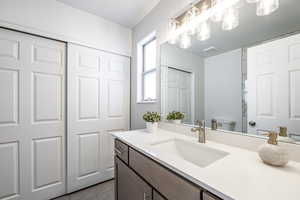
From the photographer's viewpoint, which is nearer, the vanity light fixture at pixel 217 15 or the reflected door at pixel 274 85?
the reflected door at pixel 274 85

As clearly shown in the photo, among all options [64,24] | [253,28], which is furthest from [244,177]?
[64,24]

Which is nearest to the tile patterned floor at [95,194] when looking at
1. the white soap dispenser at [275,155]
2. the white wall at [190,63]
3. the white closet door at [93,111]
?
the white closet door at [93,111]

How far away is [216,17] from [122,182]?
5.19 ft

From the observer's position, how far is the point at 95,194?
1.70 meters

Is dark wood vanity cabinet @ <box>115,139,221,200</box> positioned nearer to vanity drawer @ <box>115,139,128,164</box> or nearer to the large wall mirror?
vanity drawer @ <box>115,139,128,164</box>

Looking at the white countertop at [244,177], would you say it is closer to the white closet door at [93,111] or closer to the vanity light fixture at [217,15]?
the vanity light fixture at [217,15]

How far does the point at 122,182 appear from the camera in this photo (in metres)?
1.13

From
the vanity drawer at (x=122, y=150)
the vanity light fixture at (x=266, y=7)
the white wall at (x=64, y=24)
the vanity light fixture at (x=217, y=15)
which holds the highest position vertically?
the white wall at (x=64, y=24)

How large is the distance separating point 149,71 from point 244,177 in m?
1.65

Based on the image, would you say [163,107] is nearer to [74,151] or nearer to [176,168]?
[176,168]

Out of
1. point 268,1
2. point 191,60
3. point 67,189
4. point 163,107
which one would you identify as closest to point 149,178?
point 163,107

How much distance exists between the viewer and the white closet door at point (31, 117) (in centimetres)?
138

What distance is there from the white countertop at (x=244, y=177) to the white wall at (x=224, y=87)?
13.6 inches

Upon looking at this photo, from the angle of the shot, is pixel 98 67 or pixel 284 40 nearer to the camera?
pixel 284 40
